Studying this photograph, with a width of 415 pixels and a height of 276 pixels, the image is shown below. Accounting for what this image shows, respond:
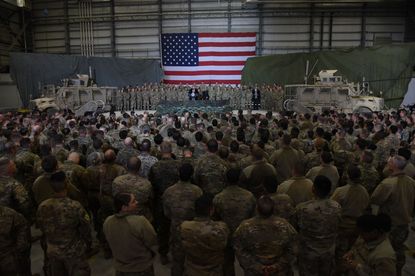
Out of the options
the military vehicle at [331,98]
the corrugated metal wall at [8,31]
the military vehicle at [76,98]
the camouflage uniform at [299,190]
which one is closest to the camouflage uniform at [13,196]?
the camouflage uniform at [299,190]

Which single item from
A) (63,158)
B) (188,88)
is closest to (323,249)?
(63,158)

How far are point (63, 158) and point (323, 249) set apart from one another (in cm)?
418

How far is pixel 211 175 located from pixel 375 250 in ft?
8.04

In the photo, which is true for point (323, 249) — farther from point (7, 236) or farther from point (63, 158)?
point (63, 158)

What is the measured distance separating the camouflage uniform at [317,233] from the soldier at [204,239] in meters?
0.88

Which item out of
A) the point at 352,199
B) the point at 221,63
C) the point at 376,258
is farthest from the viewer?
the point at 221,63

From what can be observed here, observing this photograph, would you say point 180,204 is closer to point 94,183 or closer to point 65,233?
point 65,233

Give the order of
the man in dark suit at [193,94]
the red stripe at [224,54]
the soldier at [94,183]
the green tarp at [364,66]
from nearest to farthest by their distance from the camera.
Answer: the soldier at [94,183] < the green tarp at [364,66] < the man in dark suit at [193,94] < the red stripe at [224,54]

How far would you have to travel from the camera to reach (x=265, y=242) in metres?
3.02

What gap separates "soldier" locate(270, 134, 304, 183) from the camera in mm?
5812

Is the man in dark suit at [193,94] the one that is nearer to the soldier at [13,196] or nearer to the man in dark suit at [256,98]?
the man in dark suit at [256,98]

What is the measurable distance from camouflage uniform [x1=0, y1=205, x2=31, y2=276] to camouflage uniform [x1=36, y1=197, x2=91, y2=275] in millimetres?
193

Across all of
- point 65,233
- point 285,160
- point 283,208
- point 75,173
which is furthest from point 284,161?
point 65,233

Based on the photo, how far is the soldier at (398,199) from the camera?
412cm
